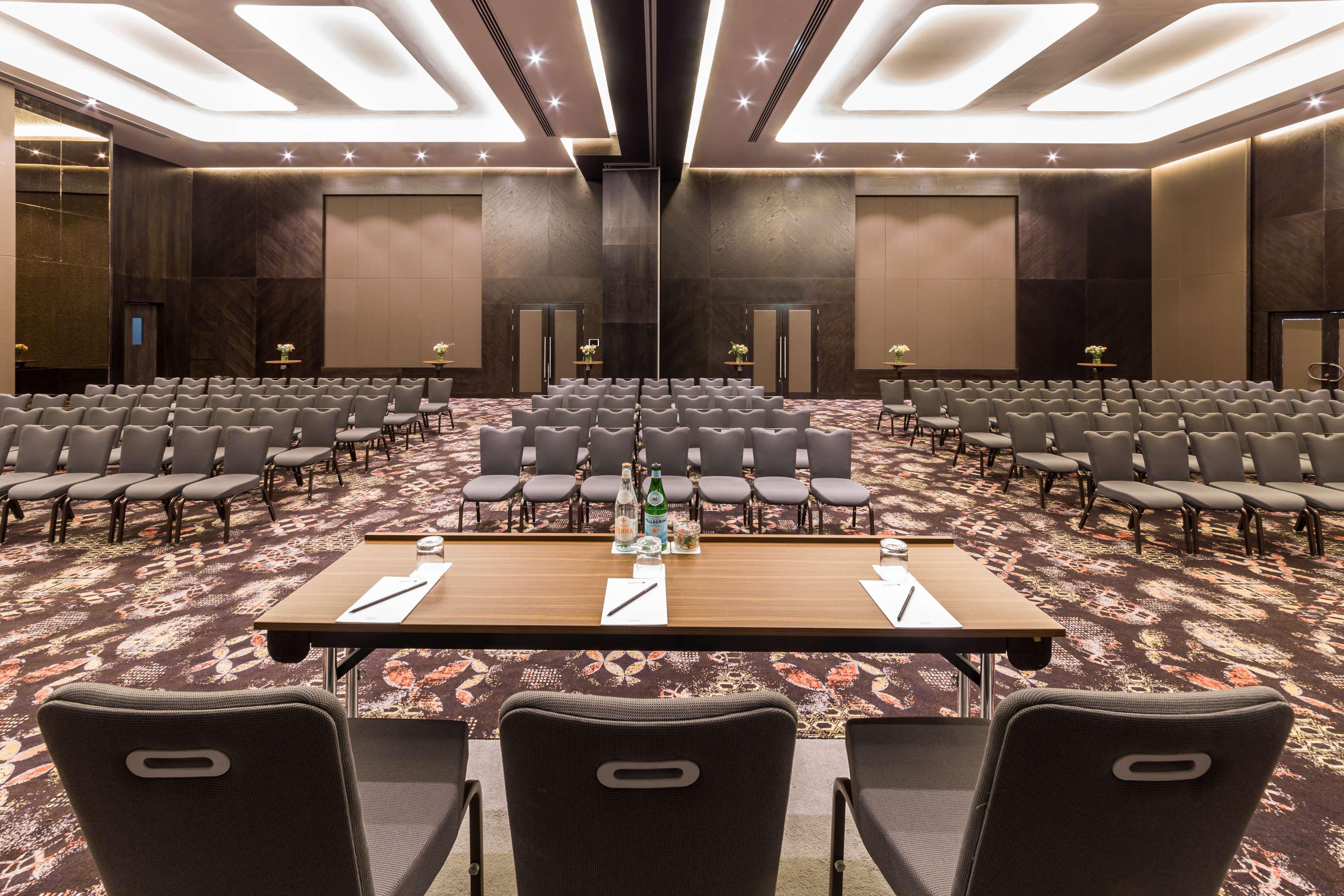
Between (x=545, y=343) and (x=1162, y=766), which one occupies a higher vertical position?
(x=545, y=343)

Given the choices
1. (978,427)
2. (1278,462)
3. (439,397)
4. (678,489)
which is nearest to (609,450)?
(678,489)

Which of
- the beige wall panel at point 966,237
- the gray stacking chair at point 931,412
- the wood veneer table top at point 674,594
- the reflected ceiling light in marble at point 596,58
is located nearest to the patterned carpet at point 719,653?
the wood veneer table top at point 674,594

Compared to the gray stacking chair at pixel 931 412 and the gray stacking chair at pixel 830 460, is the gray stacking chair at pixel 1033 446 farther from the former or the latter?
the gray stacking chair at pixel 830 460

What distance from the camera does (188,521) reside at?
19.0ft

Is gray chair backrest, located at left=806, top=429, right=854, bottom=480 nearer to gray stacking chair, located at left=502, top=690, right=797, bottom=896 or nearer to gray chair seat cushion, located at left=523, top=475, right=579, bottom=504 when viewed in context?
gray chair seat cushion, located at left=523, top=475, right=579, bottom=504

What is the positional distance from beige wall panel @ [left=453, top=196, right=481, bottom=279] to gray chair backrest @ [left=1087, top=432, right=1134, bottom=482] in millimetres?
13382

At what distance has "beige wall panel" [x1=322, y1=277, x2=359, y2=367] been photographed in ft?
51.1

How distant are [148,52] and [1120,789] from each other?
14413mm

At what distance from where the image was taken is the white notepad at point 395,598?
175 cm

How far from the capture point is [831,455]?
545 centimetres

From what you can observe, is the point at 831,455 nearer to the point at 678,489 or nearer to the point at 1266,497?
the point at 678,489

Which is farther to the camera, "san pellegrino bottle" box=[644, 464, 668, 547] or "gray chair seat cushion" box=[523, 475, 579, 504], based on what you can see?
"gray chair seat cushion" box=[523, 475, 579, 504]

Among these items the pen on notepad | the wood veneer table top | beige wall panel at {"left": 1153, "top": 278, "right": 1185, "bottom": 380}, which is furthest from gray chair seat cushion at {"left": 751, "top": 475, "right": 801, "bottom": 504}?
beige wall panel at {"left": 1153, "top": 278, "right": 1185, "bottom": 380}

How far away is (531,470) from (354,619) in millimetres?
5911
